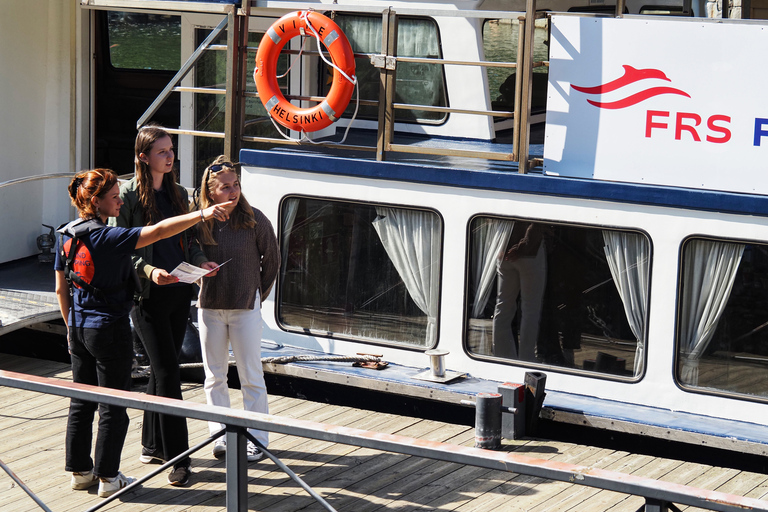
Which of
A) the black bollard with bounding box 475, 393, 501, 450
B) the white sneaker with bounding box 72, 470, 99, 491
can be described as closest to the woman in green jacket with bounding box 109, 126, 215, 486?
the white sneaker with bounding box 72, 470, 99, 491

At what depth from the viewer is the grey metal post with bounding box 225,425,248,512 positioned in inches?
132

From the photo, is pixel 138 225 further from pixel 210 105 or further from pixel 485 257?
pixel 210 105

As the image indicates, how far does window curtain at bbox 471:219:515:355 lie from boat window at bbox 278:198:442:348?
0.26 metres

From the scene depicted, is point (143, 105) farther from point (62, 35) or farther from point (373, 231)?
point (373, 231)

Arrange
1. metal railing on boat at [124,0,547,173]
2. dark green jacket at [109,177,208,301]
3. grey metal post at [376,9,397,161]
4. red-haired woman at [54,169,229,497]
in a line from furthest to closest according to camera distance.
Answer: grey metal post at [376,9,397,161]
metal railing on boat at [124,0,547,173]
dark green jacket at [109,177,208,301]
red-haired woman at [54,169,229,497]

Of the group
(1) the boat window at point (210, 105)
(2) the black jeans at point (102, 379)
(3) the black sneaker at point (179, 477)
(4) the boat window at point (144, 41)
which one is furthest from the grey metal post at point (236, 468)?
(4) the boat window at point (144, 41)

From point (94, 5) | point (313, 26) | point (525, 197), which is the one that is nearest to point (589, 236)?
point (525, 197)

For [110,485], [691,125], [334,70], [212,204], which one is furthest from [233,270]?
[691,125]

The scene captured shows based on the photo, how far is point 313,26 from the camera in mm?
6312

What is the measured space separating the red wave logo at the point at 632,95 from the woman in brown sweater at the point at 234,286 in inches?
81.4

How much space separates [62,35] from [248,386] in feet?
15.6

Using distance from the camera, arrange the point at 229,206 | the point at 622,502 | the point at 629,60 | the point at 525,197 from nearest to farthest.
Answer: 1. the point at 229,206
2. the point at 622,502
3. the point at 629,60
4. the point at 525,197

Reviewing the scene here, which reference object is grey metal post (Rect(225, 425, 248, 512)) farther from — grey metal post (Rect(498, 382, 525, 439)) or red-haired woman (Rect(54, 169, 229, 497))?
grey metal post (Rect(498, 382, 525, 439))

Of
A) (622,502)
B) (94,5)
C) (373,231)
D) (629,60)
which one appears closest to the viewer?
(622,502)
